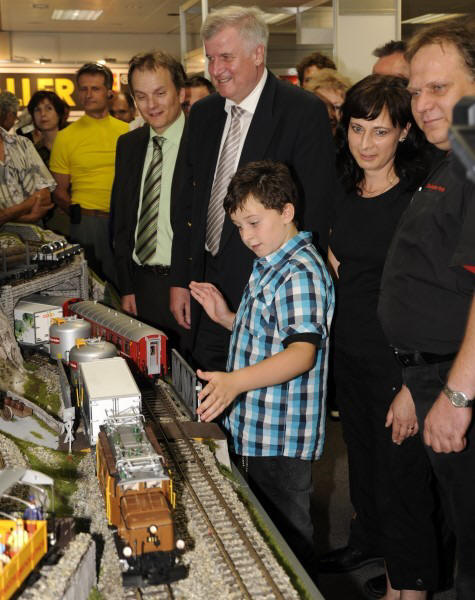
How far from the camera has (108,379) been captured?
3568 millimetres

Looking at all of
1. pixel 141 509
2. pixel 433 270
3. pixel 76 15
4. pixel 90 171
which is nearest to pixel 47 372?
pixel 141 509

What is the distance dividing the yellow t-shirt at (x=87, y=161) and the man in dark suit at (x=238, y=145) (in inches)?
152

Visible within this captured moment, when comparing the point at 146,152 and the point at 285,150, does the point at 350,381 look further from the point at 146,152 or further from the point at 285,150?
the point at 146,152

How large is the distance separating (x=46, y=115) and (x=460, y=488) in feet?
28.4

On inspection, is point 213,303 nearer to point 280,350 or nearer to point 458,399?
point 280,350

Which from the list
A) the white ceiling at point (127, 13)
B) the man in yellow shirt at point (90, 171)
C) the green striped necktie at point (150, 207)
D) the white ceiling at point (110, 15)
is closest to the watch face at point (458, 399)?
the green striped necktie at point (150, 207)

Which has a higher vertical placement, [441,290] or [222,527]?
[441,290]

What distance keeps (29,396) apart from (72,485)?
52.3 inches

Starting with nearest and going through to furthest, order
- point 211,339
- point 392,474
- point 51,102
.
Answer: point 392,474, point 211,339, point 51,102

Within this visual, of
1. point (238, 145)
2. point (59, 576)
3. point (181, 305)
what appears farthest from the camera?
point (181, 305)

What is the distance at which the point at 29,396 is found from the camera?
14.9 feet

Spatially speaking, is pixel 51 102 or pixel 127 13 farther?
pixel 127 13

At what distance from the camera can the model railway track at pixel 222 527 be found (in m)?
2.56

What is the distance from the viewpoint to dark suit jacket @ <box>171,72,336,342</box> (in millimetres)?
4480
